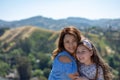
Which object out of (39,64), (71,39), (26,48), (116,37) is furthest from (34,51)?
(71,39)

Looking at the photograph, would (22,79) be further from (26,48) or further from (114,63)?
(26,48)

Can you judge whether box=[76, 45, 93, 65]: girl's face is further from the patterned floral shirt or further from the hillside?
the hillside

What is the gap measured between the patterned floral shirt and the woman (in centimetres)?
7

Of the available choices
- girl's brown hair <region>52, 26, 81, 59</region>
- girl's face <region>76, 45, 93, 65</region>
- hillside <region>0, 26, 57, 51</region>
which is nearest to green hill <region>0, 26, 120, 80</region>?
hillside <region>0, 26, 57, 51</region>

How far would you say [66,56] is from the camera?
2.70 meters

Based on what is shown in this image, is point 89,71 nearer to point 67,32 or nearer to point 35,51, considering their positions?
point 67,32

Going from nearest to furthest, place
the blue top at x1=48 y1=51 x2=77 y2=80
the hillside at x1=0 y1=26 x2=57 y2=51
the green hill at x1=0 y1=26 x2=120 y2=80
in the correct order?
the blue top at x1=48 y1=51 x2=77 y2=80
the green hill at x1=0 y1=26 x2=120 y2=80
the hillside at x1=0 y1=26 x2=57 y2=51

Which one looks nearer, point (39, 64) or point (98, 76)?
point (98, 76)

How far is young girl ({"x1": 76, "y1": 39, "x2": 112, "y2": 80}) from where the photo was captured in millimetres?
2691

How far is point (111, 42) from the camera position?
8638cm

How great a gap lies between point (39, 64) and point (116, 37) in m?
30.7

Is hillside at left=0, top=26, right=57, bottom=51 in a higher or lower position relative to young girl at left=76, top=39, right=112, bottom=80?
lower

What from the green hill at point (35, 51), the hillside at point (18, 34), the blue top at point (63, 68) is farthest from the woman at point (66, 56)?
the hillside at point (18, 34)

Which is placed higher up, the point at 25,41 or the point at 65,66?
the point at 65,66
